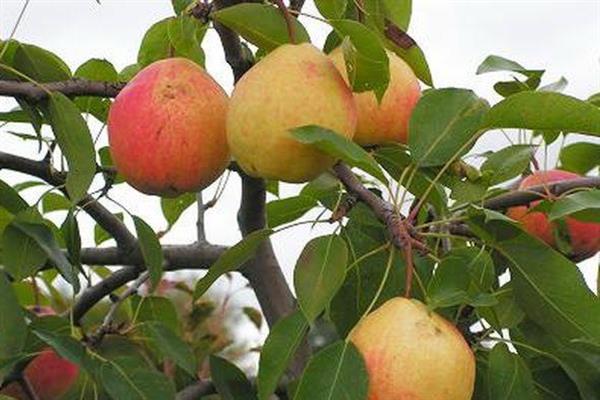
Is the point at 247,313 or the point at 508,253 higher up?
the point at 508,253

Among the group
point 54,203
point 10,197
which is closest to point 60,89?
point 10,197

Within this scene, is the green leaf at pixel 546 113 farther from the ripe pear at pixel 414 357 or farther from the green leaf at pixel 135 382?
the green leaf at pixel 135 382

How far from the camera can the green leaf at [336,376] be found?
0.91m

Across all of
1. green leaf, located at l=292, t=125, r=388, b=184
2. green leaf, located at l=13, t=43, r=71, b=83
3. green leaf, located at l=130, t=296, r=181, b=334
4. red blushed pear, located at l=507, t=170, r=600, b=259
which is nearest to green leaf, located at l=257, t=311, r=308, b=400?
green leaf, located at l=292, t=125, r=388, b=184

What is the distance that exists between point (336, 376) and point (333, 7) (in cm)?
38

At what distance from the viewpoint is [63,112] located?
1.12 m

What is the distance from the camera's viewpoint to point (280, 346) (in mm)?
1025

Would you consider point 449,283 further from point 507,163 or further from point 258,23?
point 507,163

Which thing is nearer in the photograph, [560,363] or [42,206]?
[560,363]

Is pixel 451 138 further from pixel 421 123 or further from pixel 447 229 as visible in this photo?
pixel 447 229

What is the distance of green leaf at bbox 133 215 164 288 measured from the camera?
4.07 ft

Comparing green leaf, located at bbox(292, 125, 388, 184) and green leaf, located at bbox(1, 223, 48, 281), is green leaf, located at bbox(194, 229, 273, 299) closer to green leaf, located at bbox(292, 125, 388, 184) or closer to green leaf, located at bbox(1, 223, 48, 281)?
green leaf, located at bbox(292, 125, 388, 184)

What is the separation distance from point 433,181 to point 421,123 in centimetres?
5

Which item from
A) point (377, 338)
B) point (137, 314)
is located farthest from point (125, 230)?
point (377, 338)
